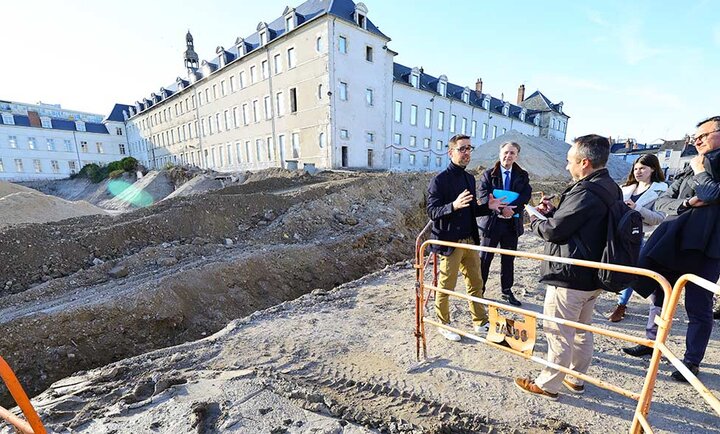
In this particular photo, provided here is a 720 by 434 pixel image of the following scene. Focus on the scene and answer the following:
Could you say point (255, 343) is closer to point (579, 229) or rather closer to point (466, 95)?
point (579, 229)

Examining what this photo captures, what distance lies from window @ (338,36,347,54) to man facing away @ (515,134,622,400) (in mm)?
24769

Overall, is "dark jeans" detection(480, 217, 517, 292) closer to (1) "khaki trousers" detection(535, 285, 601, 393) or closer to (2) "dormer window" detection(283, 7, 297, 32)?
(1) "khaki trousers" detection(535, 285, 601, 393)

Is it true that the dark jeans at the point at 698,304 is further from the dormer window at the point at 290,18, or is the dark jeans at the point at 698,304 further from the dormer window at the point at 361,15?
the dormer window at the point at 290,18

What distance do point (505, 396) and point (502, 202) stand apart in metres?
1.83

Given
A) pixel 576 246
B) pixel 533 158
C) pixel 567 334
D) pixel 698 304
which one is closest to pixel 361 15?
pixel 533 158

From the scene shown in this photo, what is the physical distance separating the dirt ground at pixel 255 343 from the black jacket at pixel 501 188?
1.16 metres

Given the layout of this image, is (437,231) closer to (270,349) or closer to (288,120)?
(270,349)

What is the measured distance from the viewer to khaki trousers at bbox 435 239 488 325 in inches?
127

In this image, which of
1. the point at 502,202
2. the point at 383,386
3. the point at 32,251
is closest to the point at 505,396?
the point at 383,386

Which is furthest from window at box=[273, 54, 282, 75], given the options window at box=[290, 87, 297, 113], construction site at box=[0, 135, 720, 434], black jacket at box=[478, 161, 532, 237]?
black jacket at box=[478, 161, 532, 237]

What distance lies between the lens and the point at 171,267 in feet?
20.7

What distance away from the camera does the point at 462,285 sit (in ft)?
17.0

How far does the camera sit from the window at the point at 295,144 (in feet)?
88.9

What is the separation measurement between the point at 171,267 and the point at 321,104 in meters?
20.6
